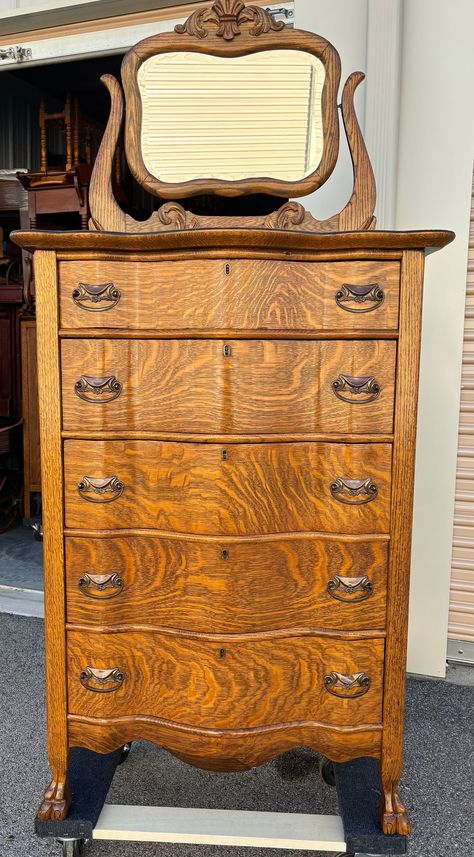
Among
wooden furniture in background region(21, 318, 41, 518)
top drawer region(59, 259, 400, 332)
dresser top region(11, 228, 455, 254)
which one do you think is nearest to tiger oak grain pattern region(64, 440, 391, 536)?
top drawer region(59, 259, 400, 332)

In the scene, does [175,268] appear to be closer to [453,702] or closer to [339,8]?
[339,8]

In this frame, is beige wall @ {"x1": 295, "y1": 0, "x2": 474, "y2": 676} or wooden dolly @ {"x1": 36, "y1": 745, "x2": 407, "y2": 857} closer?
wooden dolly @ {"x1": 36, "y1": 745, "x2": 407, "y2": 857}

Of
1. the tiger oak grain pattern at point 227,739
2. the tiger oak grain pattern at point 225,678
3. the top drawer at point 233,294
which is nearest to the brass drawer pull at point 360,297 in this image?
→ the top drawer at point 233,294

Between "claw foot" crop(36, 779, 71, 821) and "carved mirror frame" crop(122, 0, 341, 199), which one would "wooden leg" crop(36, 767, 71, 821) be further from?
"carved mirror frame" crop(122, 0, 341, 199)

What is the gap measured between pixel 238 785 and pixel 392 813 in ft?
1.93

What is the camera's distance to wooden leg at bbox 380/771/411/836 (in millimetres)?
1489

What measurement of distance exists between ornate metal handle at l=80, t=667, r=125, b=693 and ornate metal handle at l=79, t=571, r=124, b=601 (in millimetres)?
183

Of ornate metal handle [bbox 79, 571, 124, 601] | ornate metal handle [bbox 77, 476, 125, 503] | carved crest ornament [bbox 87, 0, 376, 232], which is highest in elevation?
carved crest ornament [bbox 87, 0, 376, 232]

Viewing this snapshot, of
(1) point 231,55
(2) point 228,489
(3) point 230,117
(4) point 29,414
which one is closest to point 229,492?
(2) point 228,489

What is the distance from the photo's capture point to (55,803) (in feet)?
5.02

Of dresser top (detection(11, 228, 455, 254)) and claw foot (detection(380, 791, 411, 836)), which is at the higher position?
dresser top (detection(11, 228, 455, 254))

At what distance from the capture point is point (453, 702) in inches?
95.4

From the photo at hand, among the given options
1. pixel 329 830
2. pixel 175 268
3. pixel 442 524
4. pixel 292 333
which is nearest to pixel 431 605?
pixel 442 524

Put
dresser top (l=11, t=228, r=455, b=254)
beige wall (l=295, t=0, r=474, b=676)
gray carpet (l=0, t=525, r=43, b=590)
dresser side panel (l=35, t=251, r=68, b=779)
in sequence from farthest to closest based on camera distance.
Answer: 1. gray carpet (l=0, t=525, r=43, b=590)
2. beige wall (l=295, t=0, r=474, b=676)
3. dresser side panel (l=35, t=251, r=68, b=779)
4. dresser top (l=11, t=228, r=455, b=254)
